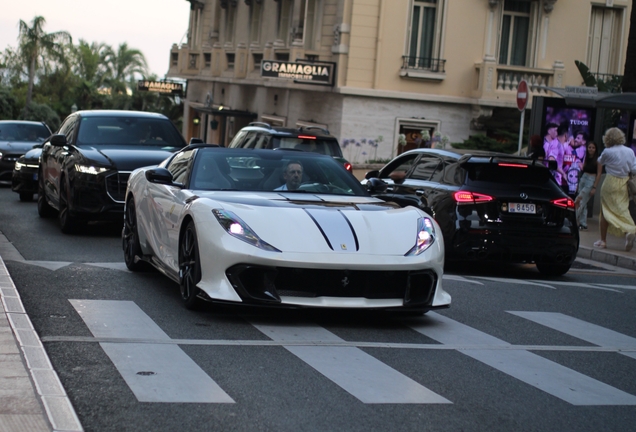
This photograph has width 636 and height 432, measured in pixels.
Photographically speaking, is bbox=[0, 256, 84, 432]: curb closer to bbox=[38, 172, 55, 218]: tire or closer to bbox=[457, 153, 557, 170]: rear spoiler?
bbox=[457, 153, 557, 170]: rear spoiler

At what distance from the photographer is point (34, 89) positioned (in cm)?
8669

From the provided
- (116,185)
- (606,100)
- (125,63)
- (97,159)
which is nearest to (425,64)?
(606,100)

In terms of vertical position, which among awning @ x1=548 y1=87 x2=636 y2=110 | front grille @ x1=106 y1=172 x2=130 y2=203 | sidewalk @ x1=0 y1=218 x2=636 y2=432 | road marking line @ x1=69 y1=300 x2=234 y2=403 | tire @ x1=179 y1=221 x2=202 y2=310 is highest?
awning @ x1=548 y1=87 x2=636 y2=110

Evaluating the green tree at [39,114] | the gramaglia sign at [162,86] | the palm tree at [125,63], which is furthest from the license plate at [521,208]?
the palm tree at [125,63]

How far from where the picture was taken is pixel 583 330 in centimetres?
861

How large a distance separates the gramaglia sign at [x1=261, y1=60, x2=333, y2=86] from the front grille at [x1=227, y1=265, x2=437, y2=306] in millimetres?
22467

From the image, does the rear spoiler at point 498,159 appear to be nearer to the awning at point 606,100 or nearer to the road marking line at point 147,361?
the road marking line at point 147,361

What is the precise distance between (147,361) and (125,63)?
90.6 m

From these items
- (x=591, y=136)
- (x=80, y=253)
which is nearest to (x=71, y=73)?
(x=591, y=136)

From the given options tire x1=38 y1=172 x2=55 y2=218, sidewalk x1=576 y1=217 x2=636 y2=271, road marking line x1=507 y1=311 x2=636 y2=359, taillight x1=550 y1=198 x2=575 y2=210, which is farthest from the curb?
sidewalk x1=576 y1=217 x2=636 y2=271

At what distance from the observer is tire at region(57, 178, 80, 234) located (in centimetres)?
1395

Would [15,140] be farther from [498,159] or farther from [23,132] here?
[498,159]

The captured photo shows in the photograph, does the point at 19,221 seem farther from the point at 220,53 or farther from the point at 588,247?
the point at 220,53

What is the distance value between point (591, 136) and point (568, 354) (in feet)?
47.4
